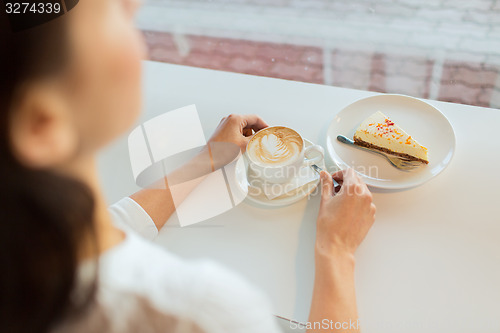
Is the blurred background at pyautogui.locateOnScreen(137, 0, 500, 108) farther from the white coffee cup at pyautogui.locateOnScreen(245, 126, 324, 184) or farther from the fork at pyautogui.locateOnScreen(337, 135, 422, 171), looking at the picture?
the white coffee cup at pyautogui.locateOnScreen(245, 126, 324, 184)

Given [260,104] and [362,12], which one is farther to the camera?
[362,12]

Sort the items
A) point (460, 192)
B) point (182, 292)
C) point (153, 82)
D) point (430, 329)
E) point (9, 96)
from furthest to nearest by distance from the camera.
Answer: point (153, 82), point (460, 192), point (430, 329), point (182, 292), point (9, 96)

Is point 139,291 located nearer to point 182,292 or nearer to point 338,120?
point 182,292

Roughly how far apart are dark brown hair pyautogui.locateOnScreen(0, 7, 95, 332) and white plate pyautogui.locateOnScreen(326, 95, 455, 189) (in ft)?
1.91

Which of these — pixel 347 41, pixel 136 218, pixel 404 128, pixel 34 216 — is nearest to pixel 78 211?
pixel 34 216

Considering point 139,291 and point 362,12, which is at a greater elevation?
point 139,291

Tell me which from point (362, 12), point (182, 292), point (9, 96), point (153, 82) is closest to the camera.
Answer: point (9, 96)

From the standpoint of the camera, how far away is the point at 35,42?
0.34m

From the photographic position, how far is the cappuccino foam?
0.80 m

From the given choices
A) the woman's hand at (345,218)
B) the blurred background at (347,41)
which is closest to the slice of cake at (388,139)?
the woman's hand at (345,218)

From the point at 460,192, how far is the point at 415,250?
6.4 inches

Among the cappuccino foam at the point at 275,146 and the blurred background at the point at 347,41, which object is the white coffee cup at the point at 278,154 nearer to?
the cappuccino foam at the point at 275,146

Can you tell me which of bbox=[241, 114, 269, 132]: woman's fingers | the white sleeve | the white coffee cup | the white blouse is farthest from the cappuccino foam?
the white blouse

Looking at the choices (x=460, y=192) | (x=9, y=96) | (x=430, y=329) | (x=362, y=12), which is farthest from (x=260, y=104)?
(x=362, y=12)
